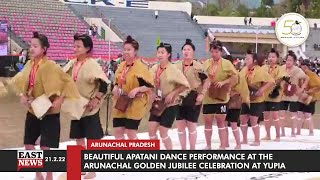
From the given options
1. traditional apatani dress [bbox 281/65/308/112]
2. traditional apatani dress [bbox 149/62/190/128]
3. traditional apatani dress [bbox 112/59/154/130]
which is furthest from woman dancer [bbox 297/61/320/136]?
traditional apatani dress [bbox 112/59/154/130]

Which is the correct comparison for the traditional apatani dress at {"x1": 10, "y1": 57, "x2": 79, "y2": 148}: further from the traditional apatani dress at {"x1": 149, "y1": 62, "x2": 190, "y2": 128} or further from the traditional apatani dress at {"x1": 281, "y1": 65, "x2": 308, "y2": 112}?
the traditional apatani dress at {"x1": 281, "y1": 65, "x2": 308, "y2": 112}

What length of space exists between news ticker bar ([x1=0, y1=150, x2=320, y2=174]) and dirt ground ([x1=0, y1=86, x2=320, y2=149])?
4346 millimetres

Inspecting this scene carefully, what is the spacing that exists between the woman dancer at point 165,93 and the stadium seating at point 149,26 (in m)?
27.7

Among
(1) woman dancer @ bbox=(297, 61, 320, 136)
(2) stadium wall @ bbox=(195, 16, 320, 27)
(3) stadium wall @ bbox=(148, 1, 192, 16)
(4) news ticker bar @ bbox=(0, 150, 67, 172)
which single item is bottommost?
(4) news ticker bar @ bbox=(0, 150, 67, 172)

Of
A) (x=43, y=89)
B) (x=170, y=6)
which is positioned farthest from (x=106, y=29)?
(x=43, y=89)

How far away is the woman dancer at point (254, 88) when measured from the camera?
9.08 m

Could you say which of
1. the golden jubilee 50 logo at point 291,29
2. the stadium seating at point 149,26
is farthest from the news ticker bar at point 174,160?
the stadium seating at point 149,26

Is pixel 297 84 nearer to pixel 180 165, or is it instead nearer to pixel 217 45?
pixel 217 45

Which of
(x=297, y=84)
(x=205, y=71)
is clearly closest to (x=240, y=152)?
(x=205, y=71)

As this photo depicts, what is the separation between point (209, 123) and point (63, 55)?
73.8 ft

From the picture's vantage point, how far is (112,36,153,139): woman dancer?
6.76 metres

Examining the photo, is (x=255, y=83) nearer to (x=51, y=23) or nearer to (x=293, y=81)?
(x=293, y=81)

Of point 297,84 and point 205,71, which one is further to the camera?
point 297,84

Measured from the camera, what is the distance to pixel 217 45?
812cm
